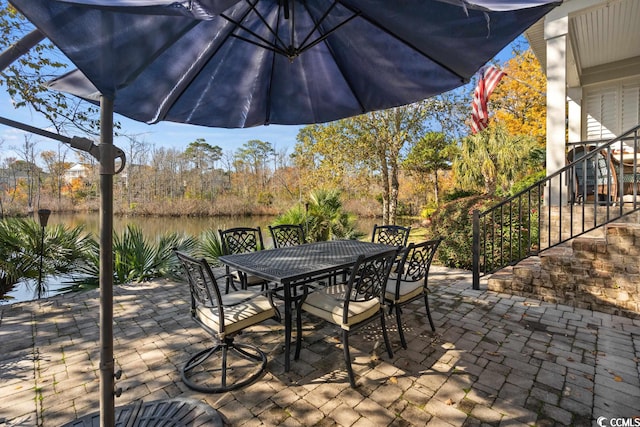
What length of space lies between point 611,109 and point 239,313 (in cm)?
811

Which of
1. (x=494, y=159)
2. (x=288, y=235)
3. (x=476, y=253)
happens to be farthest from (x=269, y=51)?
(x=494, y=159)

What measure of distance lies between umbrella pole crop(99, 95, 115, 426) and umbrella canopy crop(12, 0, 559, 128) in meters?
0.17

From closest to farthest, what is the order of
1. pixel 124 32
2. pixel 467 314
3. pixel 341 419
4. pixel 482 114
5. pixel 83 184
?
pixel 124 32, pixel 341 419, pixel 467 314, pixel 482 114, pixel 83 184

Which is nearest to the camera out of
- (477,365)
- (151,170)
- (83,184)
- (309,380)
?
(309,380)

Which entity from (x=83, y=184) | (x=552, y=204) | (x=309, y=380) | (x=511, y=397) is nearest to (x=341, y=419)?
(x=309, y=380)

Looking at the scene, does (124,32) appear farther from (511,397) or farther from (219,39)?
(511,397)

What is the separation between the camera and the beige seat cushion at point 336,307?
234cm

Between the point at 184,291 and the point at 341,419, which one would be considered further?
the point at 184,291

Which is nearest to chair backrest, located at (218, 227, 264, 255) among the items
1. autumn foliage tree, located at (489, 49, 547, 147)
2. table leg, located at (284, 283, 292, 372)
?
table leg, located at (284, 283, 292, 372)

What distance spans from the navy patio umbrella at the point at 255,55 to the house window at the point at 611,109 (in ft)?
19.8

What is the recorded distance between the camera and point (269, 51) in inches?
106

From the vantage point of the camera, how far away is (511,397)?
2.05m

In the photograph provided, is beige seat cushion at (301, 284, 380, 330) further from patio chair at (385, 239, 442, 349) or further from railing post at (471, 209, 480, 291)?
railing post at (471, 209, 480, 291)

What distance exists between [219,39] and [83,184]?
1972 centimetres
